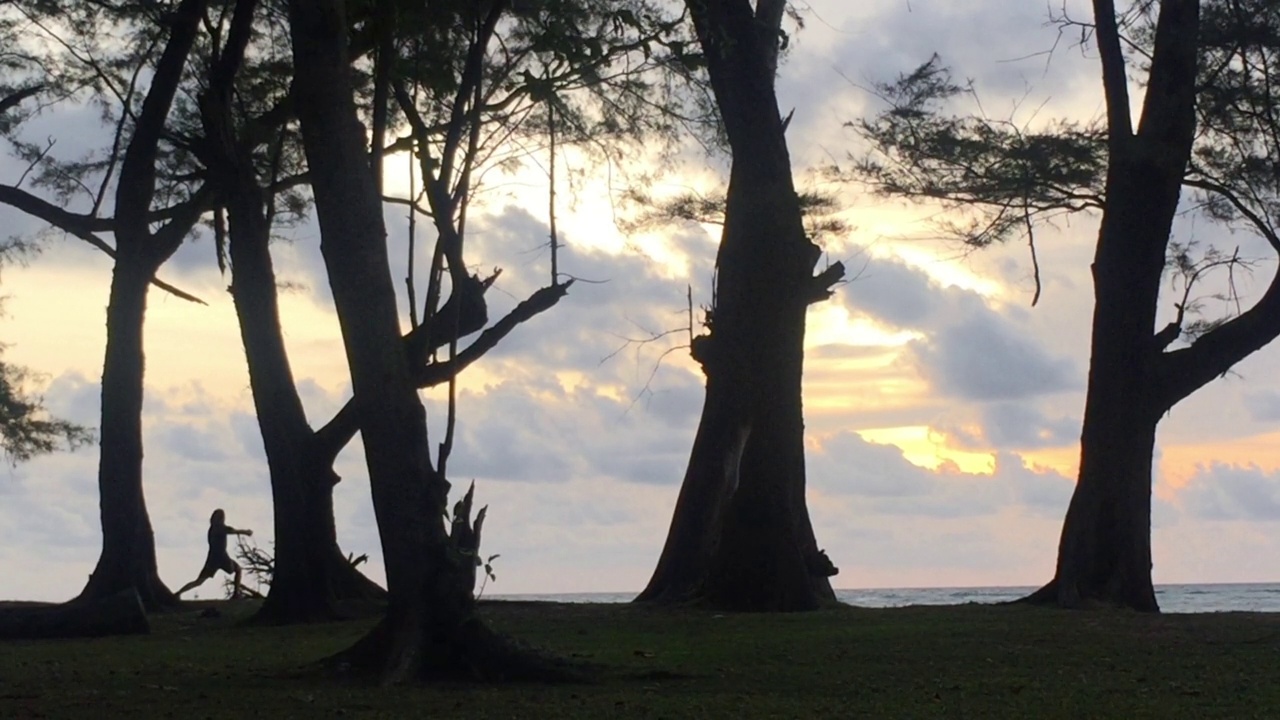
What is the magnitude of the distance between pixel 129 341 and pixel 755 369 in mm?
7368

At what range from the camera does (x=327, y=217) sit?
10227 mm

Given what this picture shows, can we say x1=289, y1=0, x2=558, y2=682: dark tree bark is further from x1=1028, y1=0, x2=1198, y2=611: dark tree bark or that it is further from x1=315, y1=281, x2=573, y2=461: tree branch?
x1=1028, y1=0, x2=1198, y2=611: dark tree bark

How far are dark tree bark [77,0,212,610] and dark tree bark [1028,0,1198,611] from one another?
9954mm

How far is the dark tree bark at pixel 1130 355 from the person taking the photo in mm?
16625

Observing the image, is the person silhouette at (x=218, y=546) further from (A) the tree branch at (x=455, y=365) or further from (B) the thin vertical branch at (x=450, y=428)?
(B) the thin vertical branch at (x=450, y=428)

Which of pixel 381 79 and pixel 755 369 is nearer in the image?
pixel 381 79

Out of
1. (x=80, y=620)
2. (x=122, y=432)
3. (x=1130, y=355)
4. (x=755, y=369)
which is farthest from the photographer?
(x=122, y=432)

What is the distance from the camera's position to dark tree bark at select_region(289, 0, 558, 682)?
32.5ft

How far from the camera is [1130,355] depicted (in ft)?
54.9

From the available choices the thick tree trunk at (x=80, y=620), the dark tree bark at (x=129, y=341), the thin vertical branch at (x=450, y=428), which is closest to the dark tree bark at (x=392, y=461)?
the thin vertical branch at (x=450, y=428)

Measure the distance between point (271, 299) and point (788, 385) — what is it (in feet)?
17.7

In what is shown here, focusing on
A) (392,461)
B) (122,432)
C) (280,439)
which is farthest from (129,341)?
(392,461)

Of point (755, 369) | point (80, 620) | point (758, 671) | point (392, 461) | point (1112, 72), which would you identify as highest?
point (1112, 72)

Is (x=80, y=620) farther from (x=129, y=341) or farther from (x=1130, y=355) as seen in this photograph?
(x=1130, y=355)
